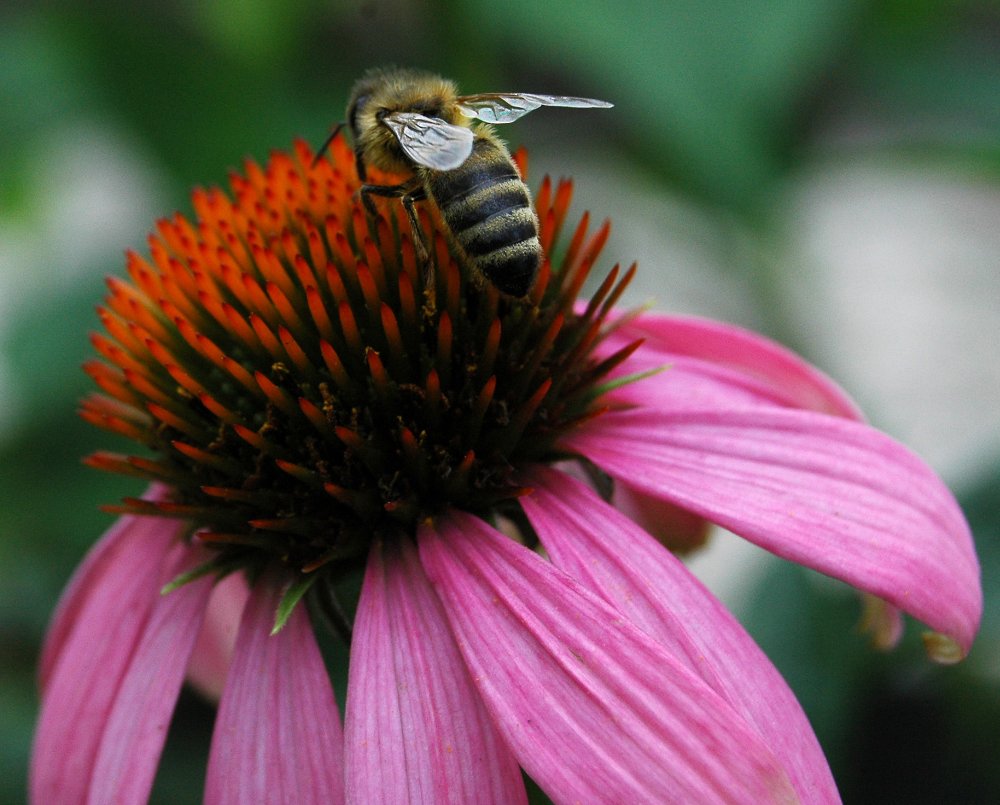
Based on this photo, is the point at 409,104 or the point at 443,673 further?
the point at 409,104

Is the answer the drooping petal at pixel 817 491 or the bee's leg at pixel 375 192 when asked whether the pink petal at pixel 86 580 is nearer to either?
the bee's leg at pixel 375 192

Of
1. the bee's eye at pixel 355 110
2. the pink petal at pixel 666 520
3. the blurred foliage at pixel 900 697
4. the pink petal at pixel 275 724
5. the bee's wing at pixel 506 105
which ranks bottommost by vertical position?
the pink petal at pixel 275 724

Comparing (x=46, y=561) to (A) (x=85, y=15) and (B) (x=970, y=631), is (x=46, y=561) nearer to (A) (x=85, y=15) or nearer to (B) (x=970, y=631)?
(A) (x=85, y=15)

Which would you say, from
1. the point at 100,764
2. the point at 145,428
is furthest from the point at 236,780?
the point at 145,428

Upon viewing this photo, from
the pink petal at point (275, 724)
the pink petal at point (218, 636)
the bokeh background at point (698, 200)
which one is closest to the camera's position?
the pink petal at point (275, 724)

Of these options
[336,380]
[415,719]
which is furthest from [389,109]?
[415,719]

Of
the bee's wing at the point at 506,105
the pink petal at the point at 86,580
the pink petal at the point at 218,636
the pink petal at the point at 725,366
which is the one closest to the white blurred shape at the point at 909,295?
the pink petal at the point at 725,366

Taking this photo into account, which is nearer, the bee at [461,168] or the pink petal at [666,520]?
the bee at [461,168]
